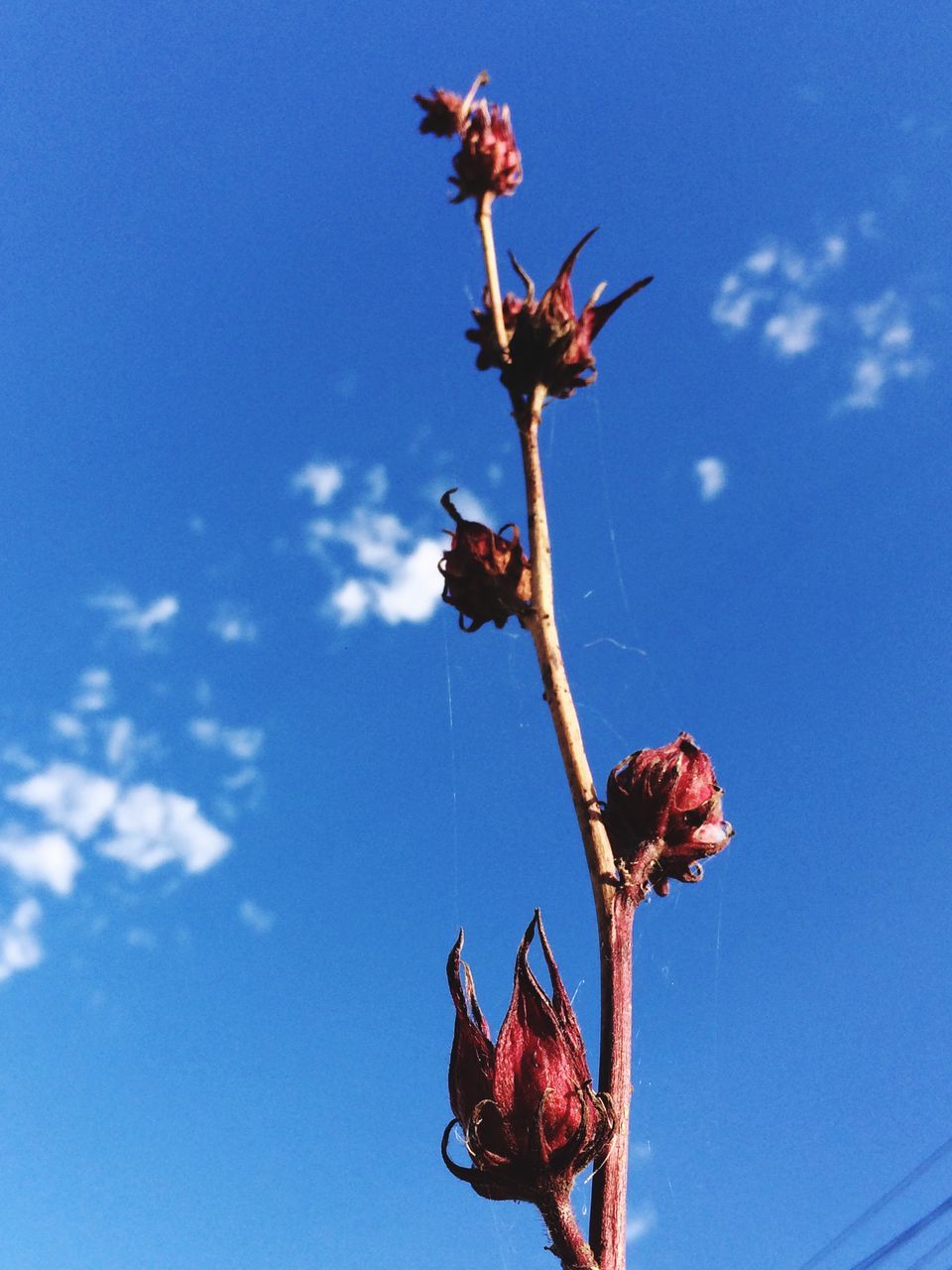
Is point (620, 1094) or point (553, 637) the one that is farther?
point (553, 637)

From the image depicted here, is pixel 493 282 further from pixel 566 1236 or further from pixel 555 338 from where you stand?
pixel 566 1236

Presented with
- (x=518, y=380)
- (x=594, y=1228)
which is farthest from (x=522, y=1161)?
(x=518, y=380)

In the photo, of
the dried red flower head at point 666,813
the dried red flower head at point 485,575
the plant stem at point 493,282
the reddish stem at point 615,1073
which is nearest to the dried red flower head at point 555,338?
the plant stem at point 493,282

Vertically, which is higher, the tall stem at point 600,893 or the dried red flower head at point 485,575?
the dried red flower head at point 485,575

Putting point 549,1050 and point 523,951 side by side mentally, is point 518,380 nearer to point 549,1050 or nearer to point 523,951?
point 523,951

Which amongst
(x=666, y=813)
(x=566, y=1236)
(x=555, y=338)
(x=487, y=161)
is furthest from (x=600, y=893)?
(x=487, y=161)

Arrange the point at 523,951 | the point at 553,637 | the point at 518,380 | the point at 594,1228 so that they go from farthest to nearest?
the point at 518,380 → the point at 553,637 → the point at 523,951 → the point at 594,1228

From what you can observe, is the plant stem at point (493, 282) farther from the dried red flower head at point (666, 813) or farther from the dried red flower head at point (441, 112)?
the dried red flower head at point (666, 813)

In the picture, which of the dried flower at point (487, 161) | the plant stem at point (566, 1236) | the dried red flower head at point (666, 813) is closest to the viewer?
the plant stem at point (566, 1236)
